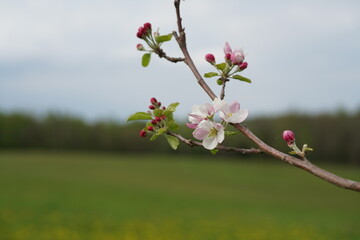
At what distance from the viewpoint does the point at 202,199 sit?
14789 mm

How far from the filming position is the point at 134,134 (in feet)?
132

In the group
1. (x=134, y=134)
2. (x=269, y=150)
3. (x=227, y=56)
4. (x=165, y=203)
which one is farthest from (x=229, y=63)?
(x=134, y=134)

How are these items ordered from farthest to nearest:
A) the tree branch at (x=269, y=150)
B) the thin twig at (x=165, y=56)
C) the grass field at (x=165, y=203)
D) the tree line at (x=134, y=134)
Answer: the tree line at (x=134, y=134)
the grass field at (x=165, y=203)
the thin twig at (x=165, y=56)
the tree branch at (x=269, y=150)

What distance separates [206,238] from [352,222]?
574 cm

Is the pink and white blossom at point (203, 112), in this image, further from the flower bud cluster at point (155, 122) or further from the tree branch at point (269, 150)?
the flower bud cluster at point (155, 122)

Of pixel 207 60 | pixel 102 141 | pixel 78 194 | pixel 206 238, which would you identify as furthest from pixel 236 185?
pixel 102 141

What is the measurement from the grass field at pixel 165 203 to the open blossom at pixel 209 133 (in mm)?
6852

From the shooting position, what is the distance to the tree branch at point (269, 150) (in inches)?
30.7

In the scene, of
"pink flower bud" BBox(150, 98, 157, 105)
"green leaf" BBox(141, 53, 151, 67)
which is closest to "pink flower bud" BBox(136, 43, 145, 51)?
"green leaf" BBox(141, 53, 151, 67)

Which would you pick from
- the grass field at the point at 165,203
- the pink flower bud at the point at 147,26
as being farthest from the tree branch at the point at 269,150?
the grass field at the point at 165,203

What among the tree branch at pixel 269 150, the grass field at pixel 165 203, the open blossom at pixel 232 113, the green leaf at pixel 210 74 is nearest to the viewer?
the tree branch at pixel 269 150

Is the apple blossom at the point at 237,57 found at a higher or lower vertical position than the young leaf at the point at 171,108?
higher

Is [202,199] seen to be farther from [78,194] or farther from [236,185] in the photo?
[236,185]

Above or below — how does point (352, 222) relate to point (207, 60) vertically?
below
